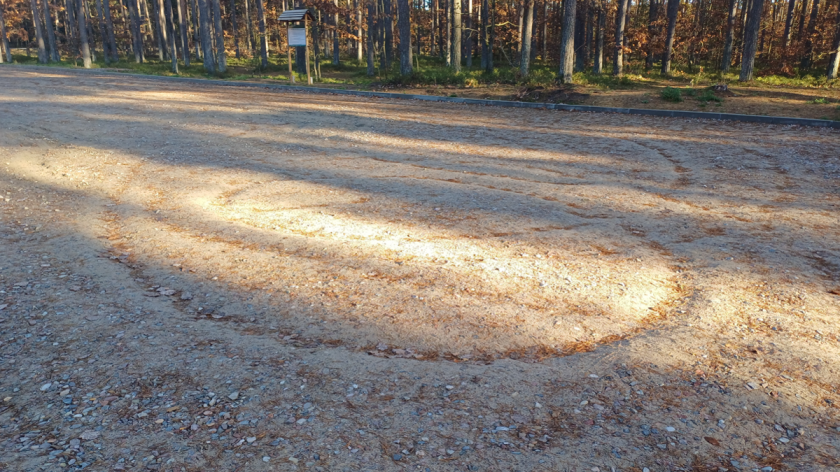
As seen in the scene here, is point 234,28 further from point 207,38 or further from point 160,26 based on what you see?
point 207,38

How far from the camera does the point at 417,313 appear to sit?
4.45 meters

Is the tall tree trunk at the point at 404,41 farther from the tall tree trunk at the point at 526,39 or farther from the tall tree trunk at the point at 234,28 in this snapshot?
the tall tree trunk at the point at 234,28

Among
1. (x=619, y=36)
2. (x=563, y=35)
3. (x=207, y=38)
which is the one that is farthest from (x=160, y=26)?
(x=619, y=36)

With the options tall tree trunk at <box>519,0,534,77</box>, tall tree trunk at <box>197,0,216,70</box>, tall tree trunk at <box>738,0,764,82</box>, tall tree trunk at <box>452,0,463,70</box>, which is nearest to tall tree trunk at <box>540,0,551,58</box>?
tall tree trunk at <box>519,0,534,77</box>

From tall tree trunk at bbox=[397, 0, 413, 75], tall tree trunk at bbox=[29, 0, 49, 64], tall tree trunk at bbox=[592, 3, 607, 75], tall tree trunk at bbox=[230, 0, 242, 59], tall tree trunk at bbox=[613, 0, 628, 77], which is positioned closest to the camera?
tall tree trunk at bbox=[613, 0, 628, 77]

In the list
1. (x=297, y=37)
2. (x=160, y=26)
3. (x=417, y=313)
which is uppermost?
(x=160, y=26)

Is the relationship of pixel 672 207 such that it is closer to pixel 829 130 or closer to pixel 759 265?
pixel 759 265

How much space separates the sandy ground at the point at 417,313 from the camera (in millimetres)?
3010

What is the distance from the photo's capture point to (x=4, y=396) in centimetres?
330

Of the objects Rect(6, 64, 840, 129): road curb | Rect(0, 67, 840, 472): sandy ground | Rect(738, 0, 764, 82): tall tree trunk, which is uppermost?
Rect(738, 0, 764, 82): tall tree trunk

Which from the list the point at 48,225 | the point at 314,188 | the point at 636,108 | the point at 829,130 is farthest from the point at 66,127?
the point at 829,130

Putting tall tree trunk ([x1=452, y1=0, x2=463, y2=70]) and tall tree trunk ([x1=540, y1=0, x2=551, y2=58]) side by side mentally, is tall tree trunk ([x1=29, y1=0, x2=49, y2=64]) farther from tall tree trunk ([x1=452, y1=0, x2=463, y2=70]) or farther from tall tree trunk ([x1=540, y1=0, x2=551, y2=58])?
tall tree trunk ([x1=540, y1=0, x2=551, y2=58])

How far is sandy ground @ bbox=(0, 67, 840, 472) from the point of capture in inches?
118

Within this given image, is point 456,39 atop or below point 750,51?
atop
